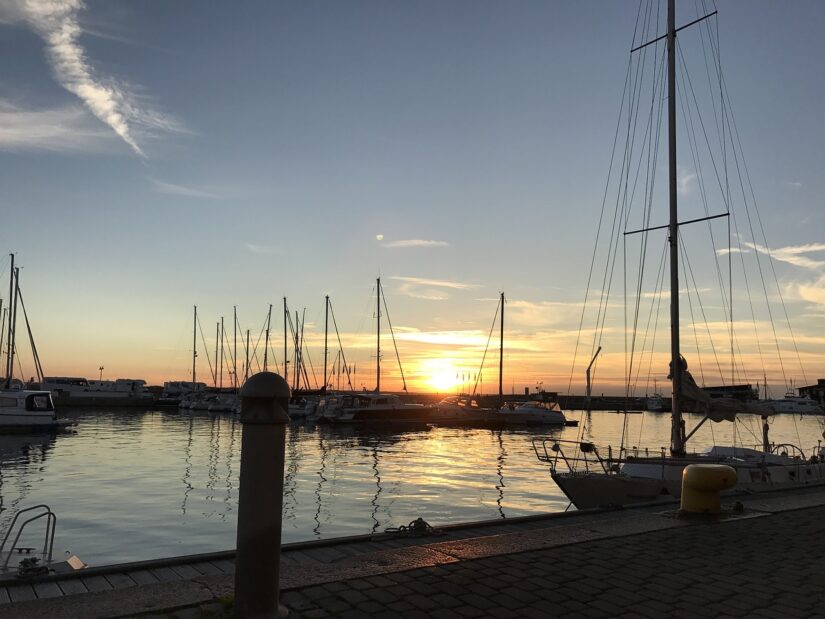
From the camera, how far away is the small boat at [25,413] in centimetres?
4647

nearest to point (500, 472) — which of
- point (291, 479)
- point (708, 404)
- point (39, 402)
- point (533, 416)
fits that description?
point (291, 479)

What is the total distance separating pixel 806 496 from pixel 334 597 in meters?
11.9

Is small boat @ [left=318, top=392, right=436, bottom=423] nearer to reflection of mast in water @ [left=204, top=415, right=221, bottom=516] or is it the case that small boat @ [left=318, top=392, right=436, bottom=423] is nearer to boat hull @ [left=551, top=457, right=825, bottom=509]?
reflection of mast in water @ [left=204, top=415, right=221, bottom=516]

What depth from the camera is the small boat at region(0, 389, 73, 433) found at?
46.5 meters

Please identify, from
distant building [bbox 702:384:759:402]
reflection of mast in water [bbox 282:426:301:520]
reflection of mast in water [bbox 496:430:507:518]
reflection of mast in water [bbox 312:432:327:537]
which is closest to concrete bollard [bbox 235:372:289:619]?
reflection of mast in water [bbox 312:432:327:537]

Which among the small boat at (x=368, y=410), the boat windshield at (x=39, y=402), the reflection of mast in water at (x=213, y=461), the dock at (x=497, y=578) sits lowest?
the reflection of mast in water at (x=213, y=461)

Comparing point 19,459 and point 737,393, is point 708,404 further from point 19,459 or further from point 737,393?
point 19,459

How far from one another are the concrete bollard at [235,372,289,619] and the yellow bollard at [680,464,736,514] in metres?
8.12

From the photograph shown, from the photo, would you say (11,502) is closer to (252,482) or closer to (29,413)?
(252,482)

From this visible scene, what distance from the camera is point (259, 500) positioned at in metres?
5.13

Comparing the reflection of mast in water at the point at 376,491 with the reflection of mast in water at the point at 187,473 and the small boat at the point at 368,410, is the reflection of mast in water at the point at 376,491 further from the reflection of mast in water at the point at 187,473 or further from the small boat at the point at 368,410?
the small boat at the point at 368,410

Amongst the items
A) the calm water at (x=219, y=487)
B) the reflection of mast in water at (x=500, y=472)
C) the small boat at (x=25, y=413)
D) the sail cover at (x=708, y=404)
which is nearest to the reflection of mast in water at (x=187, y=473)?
the calm water at (x=219, y=487)

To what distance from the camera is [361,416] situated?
2648 inches

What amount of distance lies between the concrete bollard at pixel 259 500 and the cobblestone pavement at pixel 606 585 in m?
0.48
